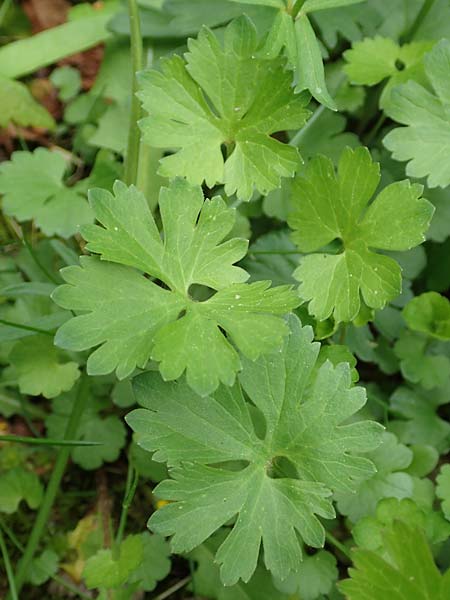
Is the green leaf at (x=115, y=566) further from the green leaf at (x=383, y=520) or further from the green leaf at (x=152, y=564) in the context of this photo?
the green leaf at (x=383, y=520)

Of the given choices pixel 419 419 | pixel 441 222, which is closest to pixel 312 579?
pixel 419 419

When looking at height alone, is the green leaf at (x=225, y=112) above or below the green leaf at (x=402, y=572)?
above

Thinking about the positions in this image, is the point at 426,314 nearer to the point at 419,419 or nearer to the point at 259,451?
the point at 419,419

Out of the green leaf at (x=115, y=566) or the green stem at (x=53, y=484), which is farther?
the green stem at (x=53, y=484)

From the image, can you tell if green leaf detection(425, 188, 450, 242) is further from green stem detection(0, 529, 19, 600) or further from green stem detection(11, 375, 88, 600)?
green stem detection(0, 529, 19, 600)

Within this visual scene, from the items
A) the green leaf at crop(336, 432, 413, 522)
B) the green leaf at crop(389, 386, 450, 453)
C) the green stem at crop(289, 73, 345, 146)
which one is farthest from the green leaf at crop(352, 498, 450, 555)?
the green stem at crop(289, 73, 345, 146)

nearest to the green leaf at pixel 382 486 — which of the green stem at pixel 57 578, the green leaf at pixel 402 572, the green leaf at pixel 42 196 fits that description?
the green leaf at pixel 402 572

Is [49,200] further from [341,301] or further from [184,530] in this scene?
[184,530]
